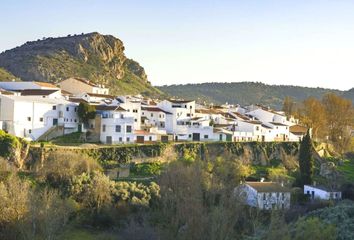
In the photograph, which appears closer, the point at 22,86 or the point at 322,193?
the point at 322,193

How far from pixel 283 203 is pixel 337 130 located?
40.2 m

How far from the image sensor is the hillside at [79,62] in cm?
9944

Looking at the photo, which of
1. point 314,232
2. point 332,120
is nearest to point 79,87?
point 332,120

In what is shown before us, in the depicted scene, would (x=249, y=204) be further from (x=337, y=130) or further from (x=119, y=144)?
(x=337, y=130)

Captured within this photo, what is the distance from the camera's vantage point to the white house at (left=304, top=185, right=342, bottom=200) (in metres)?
44.6

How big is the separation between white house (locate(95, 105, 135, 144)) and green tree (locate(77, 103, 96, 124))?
74 cm

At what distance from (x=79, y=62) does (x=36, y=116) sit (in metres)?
60.8

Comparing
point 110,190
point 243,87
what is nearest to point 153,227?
point 110,190

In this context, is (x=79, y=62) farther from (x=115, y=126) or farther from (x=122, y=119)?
(x=115, y=126)

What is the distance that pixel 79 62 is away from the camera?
108938 millimetres

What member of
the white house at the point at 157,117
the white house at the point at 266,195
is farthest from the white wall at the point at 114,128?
the white house at the point at 266,195

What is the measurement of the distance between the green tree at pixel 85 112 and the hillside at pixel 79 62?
45169 millimetres

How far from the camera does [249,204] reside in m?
40.5

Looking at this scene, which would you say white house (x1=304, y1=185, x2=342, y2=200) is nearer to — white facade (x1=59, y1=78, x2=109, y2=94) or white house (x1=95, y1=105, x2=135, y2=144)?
white house (x1=95, y1=105, x2=135, y2=144)
